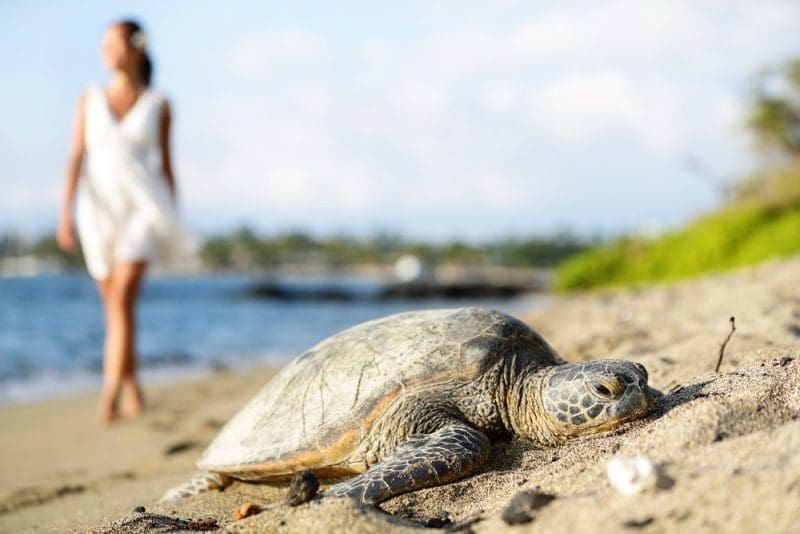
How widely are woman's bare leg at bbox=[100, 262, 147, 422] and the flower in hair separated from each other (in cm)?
189

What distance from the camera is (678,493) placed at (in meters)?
1.70

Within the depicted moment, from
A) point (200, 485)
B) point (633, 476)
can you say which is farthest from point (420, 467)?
point (200, 485)

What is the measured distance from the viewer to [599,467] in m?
2.06

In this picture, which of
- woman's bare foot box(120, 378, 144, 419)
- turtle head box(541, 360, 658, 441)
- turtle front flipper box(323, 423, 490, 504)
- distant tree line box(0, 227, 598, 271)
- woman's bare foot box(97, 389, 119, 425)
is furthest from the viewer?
distant tree line box(0, 227, 598, 271)

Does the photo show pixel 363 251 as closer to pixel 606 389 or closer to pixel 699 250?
pixel 699 250

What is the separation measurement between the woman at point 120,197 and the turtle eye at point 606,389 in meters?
4.50

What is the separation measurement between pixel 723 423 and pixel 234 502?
6.20 feet

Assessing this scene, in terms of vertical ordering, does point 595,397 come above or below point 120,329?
above

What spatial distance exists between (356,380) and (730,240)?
12.4m

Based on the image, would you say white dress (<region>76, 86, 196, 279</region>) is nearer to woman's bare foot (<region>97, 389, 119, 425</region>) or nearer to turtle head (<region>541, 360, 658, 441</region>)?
woman's bare foot (<region>97, 389, 119, 425</region>)

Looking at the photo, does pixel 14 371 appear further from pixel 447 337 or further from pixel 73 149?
pixel 447 337

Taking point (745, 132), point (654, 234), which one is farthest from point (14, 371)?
point (745, 132)

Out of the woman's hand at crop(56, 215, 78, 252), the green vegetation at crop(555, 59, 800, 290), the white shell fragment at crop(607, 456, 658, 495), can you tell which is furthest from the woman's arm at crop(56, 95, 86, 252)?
the green vegetation at crop(555, 59, 800, 290)

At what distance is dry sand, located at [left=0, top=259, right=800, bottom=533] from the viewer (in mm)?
1663
